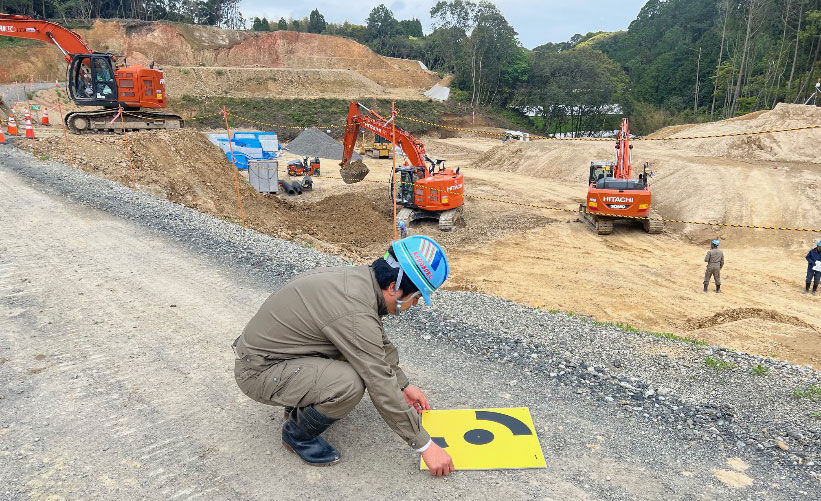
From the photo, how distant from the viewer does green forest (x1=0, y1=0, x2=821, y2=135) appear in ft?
139

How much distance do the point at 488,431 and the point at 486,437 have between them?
0.07 m

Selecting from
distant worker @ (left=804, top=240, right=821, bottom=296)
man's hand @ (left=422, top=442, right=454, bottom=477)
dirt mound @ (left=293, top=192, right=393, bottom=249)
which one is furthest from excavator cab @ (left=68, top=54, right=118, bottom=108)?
distant worker @ (left=804, top=240, right=821, bottom=296)

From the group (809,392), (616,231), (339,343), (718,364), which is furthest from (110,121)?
(809,392)

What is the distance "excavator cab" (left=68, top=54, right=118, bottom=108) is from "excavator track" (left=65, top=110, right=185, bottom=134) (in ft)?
1.58

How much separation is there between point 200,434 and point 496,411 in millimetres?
2132

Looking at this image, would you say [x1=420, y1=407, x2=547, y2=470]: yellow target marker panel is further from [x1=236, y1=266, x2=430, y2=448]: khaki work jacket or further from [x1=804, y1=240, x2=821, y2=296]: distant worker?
[x1=804, y1=240, x2=821, y2=296]: distant worker

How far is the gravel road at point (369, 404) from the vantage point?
3.13 m

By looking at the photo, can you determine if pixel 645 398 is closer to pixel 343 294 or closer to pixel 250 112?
pixel 343 294

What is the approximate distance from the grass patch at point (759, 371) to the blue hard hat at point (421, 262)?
10.6ft

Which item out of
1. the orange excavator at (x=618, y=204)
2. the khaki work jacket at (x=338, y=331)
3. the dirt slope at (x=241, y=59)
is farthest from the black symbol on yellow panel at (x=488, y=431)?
the dirt slope at (x=241, y=59)

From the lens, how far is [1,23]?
18.5 meters

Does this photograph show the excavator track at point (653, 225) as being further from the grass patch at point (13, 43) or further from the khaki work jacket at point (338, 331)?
the grass patch at point (13, 43)

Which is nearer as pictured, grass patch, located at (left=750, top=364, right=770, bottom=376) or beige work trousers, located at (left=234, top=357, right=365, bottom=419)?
beige work trousers, located at (left=234, top=357, right=365, bottom=419)

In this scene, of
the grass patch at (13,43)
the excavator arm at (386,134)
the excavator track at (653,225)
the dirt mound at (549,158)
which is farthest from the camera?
the grass patch at (13,43)
